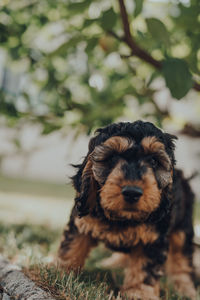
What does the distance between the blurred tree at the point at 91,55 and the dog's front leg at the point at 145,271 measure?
4.25 ft

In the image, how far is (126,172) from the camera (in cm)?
246

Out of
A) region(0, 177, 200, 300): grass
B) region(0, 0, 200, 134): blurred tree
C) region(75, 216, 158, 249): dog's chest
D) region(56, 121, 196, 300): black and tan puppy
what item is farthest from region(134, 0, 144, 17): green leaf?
region(0, 177, 200, 300): grass

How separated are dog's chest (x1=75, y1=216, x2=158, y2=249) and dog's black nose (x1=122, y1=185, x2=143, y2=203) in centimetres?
55

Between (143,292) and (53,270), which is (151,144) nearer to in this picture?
(53,270)

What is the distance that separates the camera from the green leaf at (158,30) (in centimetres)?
281

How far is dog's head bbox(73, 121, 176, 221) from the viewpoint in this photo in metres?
2.41

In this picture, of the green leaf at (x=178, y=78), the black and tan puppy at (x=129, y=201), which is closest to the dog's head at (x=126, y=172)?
the black and tan puppy at (x=129, y=201)

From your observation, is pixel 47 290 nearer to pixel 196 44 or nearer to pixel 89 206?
pixel 89 206

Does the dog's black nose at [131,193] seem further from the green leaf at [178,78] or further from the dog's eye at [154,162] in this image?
the green leaf at [178,78]

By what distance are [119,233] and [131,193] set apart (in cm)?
70

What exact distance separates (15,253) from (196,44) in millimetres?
2587

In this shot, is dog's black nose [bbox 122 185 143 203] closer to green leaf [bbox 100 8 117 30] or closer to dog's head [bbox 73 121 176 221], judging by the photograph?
dog's head [bbox 73 121 176 221]

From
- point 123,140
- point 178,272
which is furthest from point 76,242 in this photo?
point 178,272

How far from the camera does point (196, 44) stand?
3072mm
